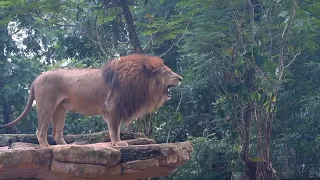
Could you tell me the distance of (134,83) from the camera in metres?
6.57

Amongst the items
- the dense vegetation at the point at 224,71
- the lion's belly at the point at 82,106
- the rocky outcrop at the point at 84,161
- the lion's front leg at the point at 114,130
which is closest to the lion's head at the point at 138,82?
the lion's front leg at the point at 114,130

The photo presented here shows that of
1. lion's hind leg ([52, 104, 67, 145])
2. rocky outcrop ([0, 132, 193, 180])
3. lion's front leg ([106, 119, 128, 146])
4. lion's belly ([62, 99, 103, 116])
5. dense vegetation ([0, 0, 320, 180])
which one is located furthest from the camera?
dense vegetation ([0, 0, 320, 180])

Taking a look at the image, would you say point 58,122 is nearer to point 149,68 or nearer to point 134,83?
point 134,83

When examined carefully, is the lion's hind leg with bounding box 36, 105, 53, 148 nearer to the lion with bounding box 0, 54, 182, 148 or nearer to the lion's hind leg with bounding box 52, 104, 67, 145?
the lion with bounding box 0, 54, 182, 148

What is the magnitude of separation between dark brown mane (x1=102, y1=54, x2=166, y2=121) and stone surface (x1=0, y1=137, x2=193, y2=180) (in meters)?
0.70

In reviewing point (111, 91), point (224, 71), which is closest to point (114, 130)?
point (111, 91)

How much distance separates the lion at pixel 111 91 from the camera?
6.59 m

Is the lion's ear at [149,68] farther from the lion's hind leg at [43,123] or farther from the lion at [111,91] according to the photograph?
the lion's hind leg at [43,123]

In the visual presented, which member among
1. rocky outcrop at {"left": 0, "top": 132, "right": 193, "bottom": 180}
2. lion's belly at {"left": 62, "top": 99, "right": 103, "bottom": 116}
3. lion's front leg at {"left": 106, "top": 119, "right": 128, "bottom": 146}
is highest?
lion's belly at {"left": 62, "top": 99, "right": 103, "bottom": 116}

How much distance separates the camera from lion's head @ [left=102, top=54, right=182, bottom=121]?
659 centimetres

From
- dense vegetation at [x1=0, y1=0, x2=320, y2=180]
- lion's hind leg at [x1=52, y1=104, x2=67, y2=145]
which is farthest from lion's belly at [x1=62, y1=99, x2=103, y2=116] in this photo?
dense vegetation at [x1=0, y1=0, x2=320, y2=180]

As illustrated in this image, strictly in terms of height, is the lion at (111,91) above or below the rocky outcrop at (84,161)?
above

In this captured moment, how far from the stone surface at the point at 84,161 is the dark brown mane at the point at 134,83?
0.70m

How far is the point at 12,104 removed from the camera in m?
13.3
